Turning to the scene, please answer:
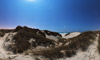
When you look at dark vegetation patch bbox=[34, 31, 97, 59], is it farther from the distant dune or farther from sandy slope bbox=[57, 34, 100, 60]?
sandy slope bbox=[57, 34, 100, 60]

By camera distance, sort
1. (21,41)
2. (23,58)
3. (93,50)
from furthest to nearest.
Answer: (21,41) < (93,50) < (23,58)

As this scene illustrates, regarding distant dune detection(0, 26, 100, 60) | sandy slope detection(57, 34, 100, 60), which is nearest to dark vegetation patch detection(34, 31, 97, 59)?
distant dune detection(0, 26, 100, 60)

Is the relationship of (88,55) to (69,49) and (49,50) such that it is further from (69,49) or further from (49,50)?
(49,50)

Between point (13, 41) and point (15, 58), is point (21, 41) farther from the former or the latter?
point (15, 58)

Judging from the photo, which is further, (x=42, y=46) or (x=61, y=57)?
(x=42, y=46)

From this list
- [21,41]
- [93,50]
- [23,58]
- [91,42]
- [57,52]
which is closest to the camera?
[23,58]

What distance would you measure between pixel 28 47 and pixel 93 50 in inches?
291

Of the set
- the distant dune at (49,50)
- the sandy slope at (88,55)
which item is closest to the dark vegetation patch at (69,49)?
the distant dune at (49,50)

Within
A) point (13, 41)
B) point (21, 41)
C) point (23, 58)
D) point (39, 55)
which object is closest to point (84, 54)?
point (39, 55)

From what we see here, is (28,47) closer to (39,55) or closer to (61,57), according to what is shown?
(39,55)

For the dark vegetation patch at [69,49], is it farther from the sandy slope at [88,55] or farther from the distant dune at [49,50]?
the sandy slope at [88,55]

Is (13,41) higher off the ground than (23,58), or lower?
higher

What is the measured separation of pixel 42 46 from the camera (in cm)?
1412

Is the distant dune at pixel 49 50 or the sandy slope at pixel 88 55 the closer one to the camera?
the distant dune at pixel 49 50
